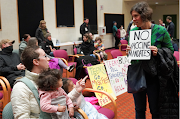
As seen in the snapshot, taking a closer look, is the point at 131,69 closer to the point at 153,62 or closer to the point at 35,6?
the point at 153,62

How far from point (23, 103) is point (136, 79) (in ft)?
3.72

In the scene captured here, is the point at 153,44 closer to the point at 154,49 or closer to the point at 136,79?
the point at 154,49

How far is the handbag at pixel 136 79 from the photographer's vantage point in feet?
6.55

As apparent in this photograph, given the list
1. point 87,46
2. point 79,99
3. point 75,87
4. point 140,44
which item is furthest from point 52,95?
point 87,46

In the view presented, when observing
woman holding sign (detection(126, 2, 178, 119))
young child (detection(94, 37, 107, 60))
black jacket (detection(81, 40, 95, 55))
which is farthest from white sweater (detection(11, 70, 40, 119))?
young child (detection(94, 37, 107, 60))

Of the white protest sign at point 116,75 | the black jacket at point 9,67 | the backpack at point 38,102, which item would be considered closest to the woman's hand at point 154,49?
the backpack at point 38,102

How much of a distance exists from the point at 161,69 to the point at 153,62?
10 centimetres

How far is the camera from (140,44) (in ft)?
6.83

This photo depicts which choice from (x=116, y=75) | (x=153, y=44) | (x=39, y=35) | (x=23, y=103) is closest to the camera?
(x=23, y=103)

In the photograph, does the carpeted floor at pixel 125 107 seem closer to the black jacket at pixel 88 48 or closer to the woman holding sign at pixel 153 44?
the woman holding sign at pixel 153 44

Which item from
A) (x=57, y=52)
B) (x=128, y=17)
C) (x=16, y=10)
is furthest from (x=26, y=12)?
(x=128, y=17)

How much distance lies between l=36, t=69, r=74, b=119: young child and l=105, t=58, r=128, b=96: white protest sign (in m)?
2.24

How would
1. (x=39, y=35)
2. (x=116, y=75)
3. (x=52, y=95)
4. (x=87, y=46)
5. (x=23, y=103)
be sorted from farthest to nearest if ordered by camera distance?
(x=39, y=35)
(x=87, y=46)
(x=116, y=75)
(x=52, y=95)
(x=23, y=103)

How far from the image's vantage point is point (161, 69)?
6.55ft
